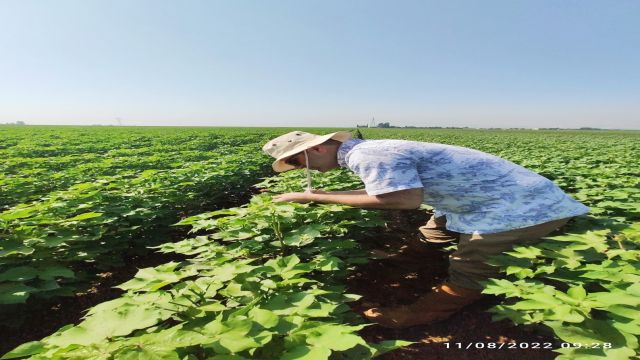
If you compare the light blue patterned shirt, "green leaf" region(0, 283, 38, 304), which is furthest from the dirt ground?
"green leaf" region(0, 283, 38, 304)

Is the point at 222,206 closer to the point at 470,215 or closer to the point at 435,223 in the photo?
the point at 435,223

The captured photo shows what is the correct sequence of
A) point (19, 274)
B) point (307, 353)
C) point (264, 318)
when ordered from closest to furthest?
point (307, 353)
point (264, 318)
point (19, 274)

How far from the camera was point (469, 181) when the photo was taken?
2.52 m

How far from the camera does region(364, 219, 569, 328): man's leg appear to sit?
251 centimetres

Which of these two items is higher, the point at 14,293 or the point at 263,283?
the point at 263,283

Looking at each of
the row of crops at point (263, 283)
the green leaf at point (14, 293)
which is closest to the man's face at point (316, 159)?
the row of crops at point (263, 283)

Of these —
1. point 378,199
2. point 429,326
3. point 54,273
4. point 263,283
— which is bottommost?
point 429,326

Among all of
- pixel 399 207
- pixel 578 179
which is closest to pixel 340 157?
pixel 399 207

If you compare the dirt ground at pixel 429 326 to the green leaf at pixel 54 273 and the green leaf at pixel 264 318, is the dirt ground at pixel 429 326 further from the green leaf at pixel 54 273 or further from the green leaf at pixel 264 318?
the green leaf at pixel 54 273

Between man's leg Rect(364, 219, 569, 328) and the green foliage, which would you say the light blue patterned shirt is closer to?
man's leg Rect(364, 219, 569, 328)

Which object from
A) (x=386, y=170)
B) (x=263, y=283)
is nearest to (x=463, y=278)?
(x=386, y=170)

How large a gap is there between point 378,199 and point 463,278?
2.94ft

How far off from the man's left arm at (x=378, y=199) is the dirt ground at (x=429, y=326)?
868 mm

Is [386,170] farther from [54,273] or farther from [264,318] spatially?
[54,273]
